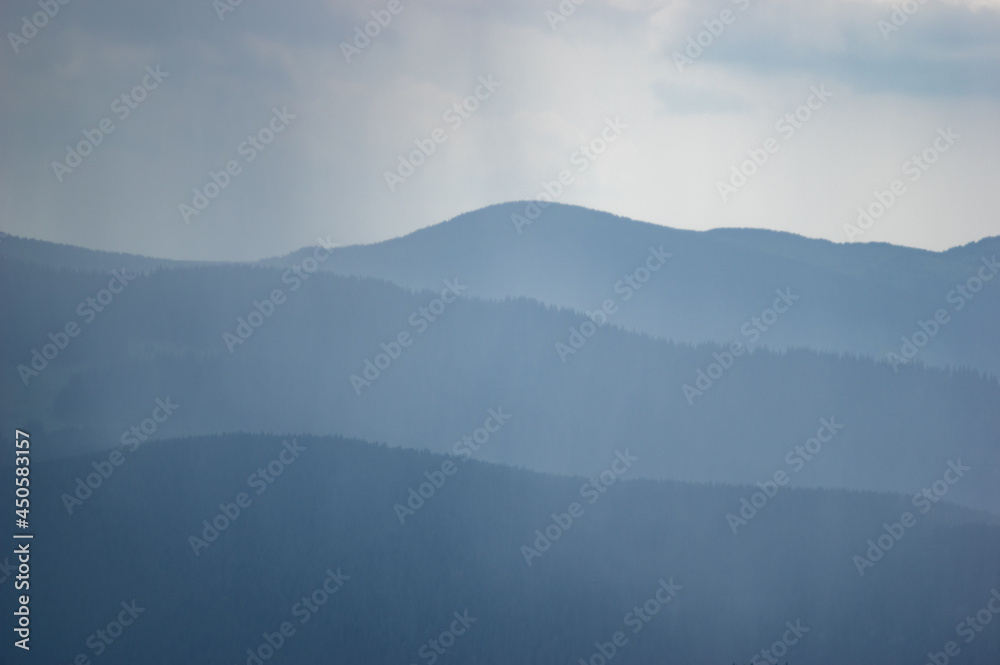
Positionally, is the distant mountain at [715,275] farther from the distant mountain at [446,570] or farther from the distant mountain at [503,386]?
the distant mountain at [446,570]

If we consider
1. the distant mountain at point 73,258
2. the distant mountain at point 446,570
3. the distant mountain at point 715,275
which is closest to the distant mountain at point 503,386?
the distant mountain at point 73,258

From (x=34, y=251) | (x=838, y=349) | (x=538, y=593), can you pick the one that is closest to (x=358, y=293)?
(x=34, y=251)

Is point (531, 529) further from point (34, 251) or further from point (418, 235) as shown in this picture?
point (418, 235)

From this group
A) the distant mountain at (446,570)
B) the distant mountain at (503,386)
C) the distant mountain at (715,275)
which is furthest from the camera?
the distant mountain at (715,275)

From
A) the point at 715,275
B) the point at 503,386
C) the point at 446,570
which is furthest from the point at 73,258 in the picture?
the point at 715,275

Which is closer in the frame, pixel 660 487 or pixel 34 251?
pixel 34 251
